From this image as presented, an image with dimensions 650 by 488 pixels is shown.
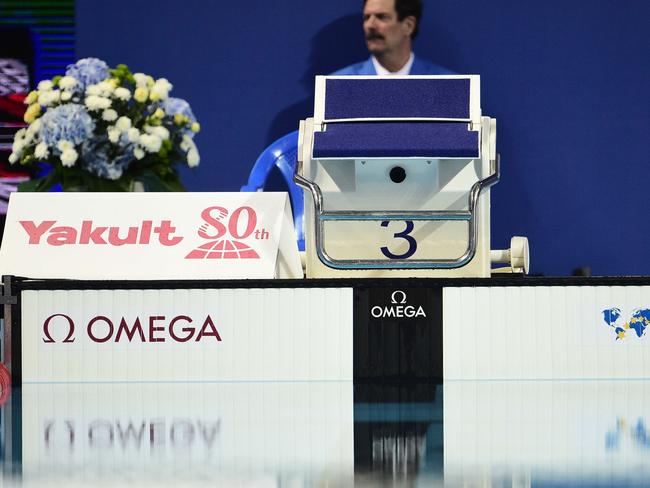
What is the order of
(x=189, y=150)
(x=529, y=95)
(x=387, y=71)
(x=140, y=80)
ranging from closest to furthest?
(x=140, y=80)
(x=189, y=150)
(x=387, y=71)
(x=529, y=95)

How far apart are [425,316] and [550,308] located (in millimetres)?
333

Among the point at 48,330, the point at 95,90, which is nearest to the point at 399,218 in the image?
the point at 48,330

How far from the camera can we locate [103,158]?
12.7 ft

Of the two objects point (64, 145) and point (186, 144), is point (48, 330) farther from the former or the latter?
point (186, 144)

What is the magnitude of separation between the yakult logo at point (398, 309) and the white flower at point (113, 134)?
3.87 ft

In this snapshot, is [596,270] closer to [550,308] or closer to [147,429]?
[550,308]

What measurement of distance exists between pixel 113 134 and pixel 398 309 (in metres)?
1.24

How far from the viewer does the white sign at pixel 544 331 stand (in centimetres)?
314

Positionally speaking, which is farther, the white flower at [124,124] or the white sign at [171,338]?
the white flower at [124,124]

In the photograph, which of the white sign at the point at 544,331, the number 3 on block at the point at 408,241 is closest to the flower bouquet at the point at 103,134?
the number 3 on block at the point at 408,241

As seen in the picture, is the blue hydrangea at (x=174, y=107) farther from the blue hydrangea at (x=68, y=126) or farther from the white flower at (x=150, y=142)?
the blue hydrangea at (x=68, y=126)

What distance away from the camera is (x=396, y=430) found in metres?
2.27

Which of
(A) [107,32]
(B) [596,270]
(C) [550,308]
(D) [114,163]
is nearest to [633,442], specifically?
(C) [550,308]

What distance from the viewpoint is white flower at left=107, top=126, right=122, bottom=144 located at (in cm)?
384
